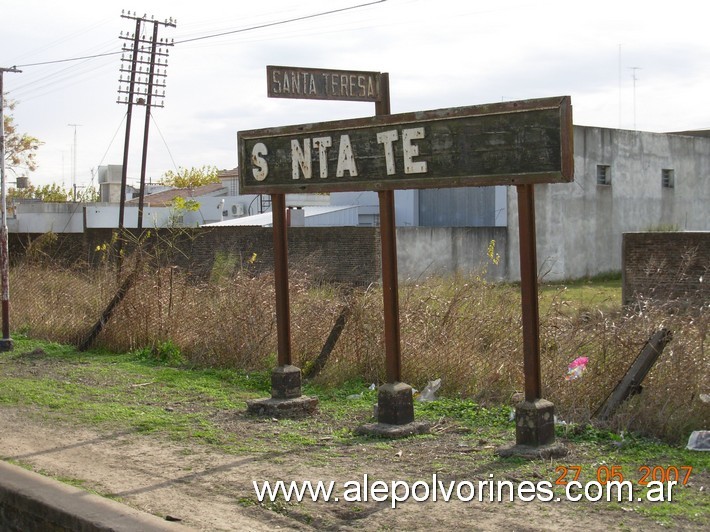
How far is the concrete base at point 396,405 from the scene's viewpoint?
7883mm

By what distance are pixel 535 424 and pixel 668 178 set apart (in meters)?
34.4

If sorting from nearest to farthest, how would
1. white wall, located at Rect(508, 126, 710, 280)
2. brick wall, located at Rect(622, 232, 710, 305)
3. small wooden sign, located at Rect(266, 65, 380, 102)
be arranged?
small wooden sign, located at Rect(266, 65, 380, 102) → brick wall, located at Rect(622, 232, 710, 305) → white wall, located at Rect(508, 126, 710, 280)

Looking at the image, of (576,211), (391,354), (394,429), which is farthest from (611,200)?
(394,429)

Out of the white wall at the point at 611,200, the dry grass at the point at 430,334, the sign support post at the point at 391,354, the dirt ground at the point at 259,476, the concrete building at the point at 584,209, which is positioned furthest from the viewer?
the white wall at the point at 611,200

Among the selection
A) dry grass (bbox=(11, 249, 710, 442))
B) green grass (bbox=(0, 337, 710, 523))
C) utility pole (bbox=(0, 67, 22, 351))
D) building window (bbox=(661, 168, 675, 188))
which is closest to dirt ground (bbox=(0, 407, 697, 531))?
green grass (bbox=(0, 337, 710, 523))

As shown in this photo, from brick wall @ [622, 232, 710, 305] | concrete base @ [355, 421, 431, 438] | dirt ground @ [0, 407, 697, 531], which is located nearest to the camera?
dirt ground @ [0, 407, 697, 531]

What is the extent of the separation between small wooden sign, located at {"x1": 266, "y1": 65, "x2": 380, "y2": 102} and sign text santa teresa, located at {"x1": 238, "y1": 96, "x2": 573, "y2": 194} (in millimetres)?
300

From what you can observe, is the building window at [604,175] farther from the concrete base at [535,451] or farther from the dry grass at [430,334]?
the concrete base at [535,451]

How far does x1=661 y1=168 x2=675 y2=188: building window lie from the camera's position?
126 ft

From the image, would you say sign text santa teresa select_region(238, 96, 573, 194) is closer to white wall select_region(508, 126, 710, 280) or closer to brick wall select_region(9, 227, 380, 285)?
brick wall select_region(9, 227, 380, 285)

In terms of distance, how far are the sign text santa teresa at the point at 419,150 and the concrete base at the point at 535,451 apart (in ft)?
6.54

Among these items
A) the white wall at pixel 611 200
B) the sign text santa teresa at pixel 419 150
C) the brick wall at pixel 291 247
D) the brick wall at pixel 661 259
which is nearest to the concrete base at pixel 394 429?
the sign text santa teresa at pixel 419 150

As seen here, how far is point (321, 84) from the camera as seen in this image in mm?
8406

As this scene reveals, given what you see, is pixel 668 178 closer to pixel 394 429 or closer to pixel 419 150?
pixel 419 150
